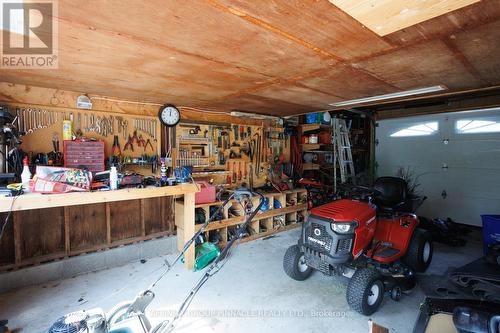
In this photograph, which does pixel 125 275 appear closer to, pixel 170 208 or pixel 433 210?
pixel 170 208

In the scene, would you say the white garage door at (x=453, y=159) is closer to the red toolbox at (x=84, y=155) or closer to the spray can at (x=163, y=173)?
the spray can at (x=163, y=173)

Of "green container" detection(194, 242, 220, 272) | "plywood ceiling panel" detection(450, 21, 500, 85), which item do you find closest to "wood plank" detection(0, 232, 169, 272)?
"green container" detection(194, 242, 220, 272)

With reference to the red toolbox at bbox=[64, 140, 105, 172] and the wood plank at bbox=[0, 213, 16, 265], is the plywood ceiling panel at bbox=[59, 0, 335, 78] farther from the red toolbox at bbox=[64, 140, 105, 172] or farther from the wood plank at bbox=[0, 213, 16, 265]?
the wood plank at bbox=[0, 213, 16, 265]

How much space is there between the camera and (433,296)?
5.07 feet

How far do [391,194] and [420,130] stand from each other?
10.4 feet

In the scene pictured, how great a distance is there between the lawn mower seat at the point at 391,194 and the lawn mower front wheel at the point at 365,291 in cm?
113

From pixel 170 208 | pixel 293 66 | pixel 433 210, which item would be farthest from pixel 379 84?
pixel 433 210

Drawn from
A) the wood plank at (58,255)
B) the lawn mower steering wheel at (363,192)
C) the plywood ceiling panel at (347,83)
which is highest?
the plywood ceiling panel at (347,83)

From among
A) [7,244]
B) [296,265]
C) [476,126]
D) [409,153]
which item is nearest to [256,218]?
[296,265]

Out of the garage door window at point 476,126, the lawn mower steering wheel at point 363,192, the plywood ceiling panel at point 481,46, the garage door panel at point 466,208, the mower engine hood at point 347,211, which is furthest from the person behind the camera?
the garage door panel at point 466,208

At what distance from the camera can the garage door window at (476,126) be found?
4426mm

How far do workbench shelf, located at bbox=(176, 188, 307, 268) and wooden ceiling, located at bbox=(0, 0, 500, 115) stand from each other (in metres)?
1.73

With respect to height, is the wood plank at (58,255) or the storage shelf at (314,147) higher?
the storage shelf at (314,147)

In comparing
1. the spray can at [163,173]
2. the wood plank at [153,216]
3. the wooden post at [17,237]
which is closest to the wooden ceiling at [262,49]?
the spray can at [163,173]
